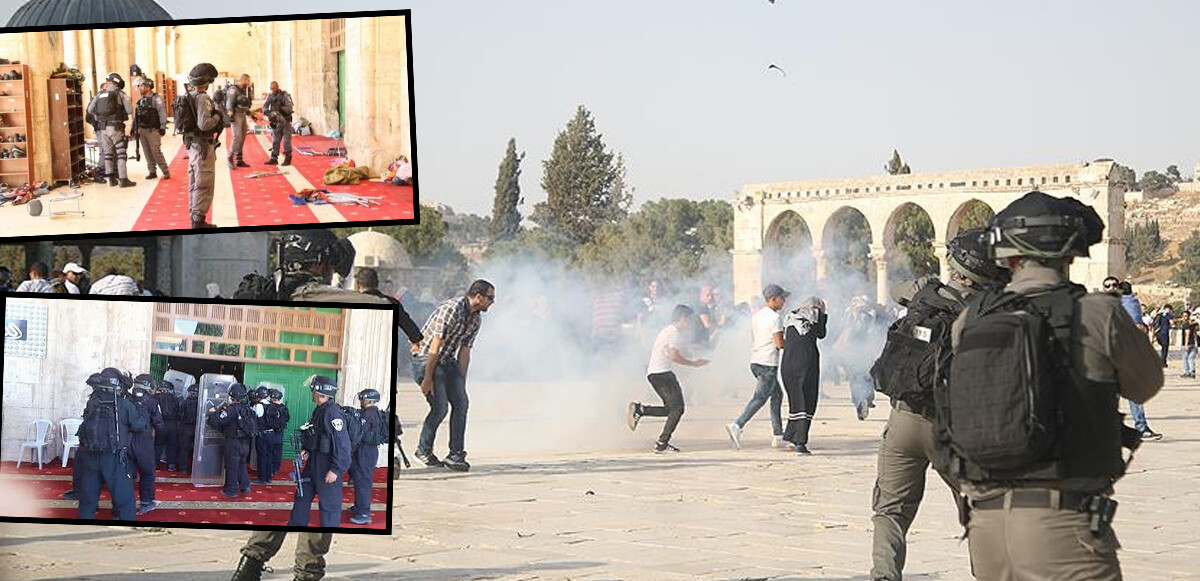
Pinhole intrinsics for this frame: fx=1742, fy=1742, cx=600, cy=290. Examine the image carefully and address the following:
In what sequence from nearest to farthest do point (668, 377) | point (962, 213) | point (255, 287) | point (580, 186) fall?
point (255, 287), point (668, 377), point (962, 213), point (580, 186)

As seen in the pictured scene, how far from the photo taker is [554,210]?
10288 cm

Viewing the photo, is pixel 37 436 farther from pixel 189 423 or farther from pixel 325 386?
pixel 325 386

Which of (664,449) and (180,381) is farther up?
(180,381)

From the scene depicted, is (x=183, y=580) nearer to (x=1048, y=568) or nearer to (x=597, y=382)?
(x=1048, y=568)

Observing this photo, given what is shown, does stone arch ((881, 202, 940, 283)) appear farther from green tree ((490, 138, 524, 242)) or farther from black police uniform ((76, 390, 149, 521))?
black police uniform ((76, 390, 149, 521))

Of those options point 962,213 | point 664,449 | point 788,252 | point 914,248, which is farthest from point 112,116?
point 914,248

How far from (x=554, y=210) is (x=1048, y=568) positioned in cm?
9832

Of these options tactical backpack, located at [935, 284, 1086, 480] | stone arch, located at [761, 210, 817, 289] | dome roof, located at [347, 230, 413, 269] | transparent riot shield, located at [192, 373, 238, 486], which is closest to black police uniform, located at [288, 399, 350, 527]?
transparent riot shield, located at [192, 373, 238, 486]

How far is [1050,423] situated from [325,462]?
2545 mm

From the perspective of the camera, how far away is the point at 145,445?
6.27m

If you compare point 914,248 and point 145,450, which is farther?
point 914,248

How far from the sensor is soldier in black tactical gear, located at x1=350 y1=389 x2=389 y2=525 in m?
6.09

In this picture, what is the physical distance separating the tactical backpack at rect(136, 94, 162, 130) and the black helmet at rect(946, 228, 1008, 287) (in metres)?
3.11

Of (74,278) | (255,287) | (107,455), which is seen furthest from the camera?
(74,278)
